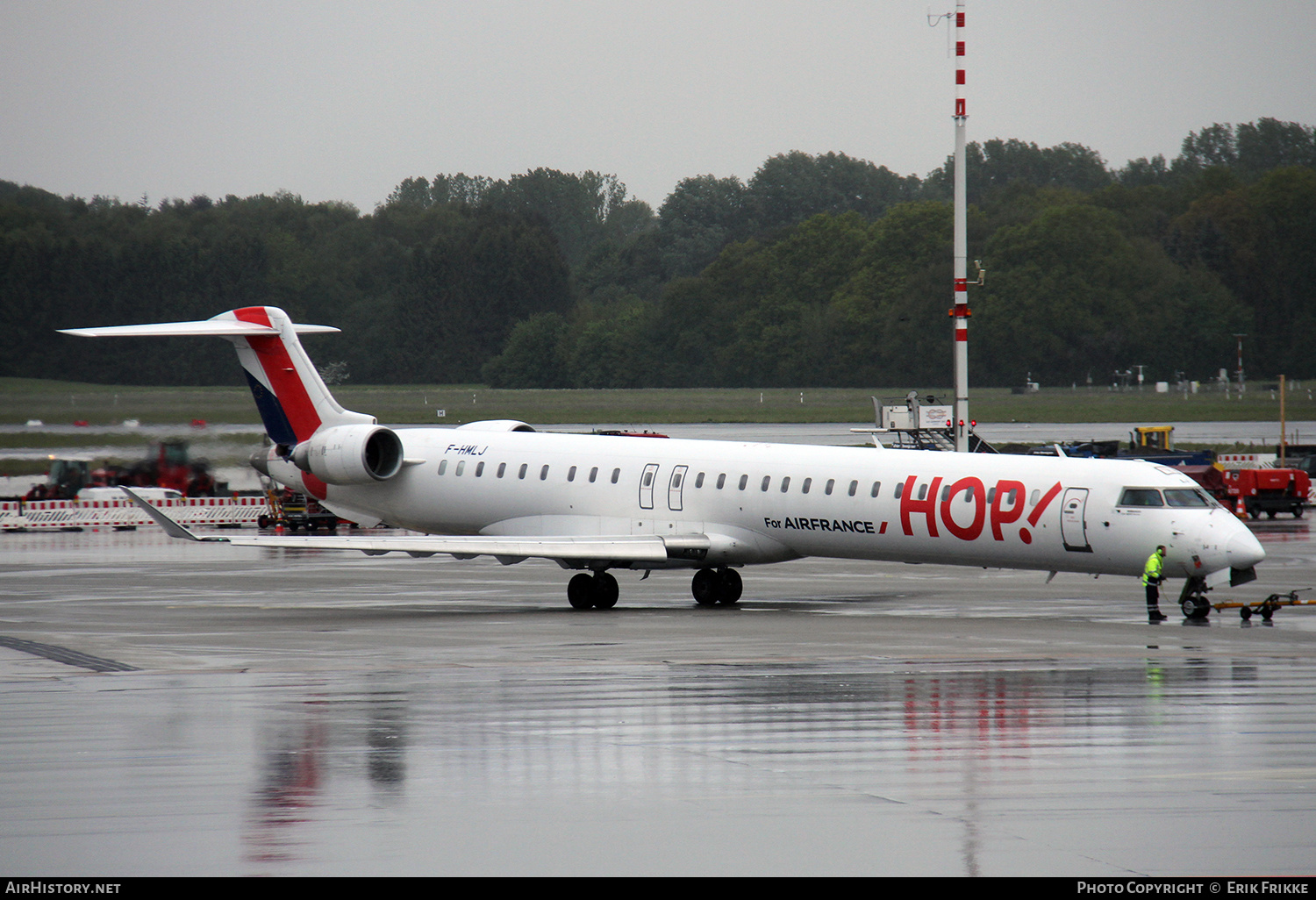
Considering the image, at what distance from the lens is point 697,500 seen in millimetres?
24719

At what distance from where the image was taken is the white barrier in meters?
42.3

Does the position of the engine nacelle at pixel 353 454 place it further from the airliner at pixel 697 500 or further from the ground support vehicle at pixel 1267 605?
the ground support vehicle at pixel 1267 605

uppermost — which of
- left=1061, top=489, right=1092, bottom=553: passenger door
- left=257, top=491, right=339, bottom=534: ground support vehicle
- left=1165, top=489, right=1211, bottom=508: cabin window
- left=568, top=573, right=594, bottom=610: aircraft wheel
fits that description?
left=1165, top=489, right=1211, bottom=508: cabin window

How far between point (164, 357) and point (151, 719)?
1955 inches

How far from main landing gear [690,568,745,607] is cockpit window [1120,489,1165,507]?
6.28 m

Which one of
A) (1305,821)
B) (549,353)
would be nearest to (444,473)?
(1305,821)

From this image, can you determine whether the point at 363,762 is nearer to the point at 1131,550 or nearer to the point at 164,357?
the point at 1131,550

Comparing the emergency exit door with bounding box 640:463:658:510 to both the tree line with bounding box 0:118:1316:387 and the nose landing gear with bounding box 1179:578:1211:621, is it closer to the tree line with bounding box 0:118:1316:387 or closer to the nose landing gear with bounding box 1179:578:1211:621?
the nose landing gear with bounding box 1179:578:1211:621

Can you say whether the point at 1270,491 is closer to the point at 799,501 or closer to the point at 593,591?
the point at 799,501

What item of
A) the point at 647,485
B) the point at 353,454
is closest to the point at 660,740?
the point at 647,485

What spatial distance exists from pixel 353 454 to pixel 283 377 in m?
2.84

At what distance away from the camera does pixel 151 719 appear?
535 inches

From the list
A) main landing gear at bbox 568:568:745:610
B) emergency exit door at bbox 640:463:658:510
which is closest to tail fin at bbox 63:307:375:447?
emergency exit door at bbox 640:463:658:510

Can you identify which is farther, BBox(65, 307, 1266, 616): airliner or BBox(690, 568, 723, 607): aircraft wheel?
BBox(690, 568, 723, 607): aircraft wheel
